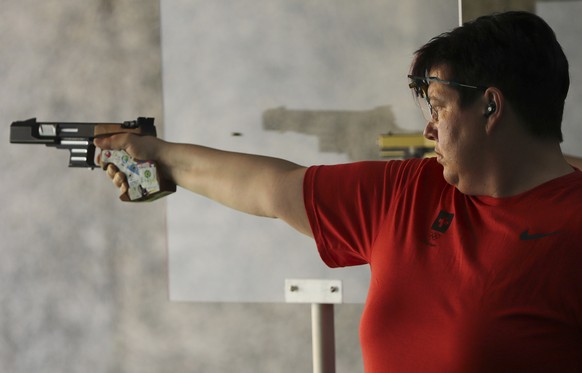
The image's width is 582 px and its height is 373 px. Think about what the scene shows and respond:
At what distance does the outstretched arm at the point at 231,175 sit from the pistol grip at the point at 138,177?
15 mm

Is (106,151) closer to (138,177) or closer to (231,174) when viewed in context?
(138,177)

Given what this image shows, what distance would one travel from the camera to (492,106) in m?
1.25

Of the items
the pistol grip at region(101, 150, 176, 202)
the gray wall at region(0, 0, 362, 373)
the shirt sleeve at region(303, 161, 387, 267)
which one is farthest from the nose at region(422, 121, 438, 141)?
the gray wall at region(0, 0, 362, 373)

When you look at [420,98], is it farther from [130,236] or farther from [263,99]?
[130,236]

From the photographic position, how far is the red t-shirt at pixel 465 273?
3.73 ft

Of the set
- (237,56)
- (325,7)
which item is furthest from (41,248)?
(325,7)

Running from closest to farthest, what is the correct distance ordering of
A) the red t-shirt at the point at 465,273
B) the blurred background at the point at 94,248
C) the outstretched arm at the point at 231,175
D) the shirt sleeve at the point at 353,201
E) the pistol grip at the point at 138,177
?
the red t-shirt at the point at 465,273
the shirt sleeve at the point at 353,201
the outstretched arm at the point at 231,175
the pistol grip at the point at 138,177
the blurred background at the point at 94,248

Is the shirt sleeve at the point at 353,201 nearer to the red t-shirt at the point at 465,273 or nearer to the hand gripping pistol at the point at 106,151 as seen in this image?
the red t-shirt at the point at 465,273

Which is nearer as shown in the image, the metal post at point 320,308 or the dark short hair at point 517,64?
the dark short hair at point 517,64

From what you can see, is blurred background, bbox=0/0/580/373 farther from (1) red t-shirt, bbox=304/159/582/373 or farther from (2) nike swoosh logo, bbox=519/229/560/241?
(2) nike swoosh logo, bbox=519/229/560/241

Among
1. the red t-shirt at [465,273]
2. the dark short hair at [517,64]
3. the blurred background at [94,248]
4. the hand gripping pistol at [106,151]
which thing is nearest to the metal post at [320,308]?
the blurred background at [94,248]

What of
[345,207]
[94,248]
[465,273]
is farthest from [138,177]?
[94,248]

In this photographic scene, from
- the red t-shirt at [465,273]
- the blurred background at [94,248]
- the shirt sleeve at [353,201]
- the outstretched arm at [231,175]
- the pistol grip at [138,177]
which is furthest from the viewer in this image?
the blurred background at [94,248]

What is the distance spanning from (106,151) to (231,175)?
1.09 feet
